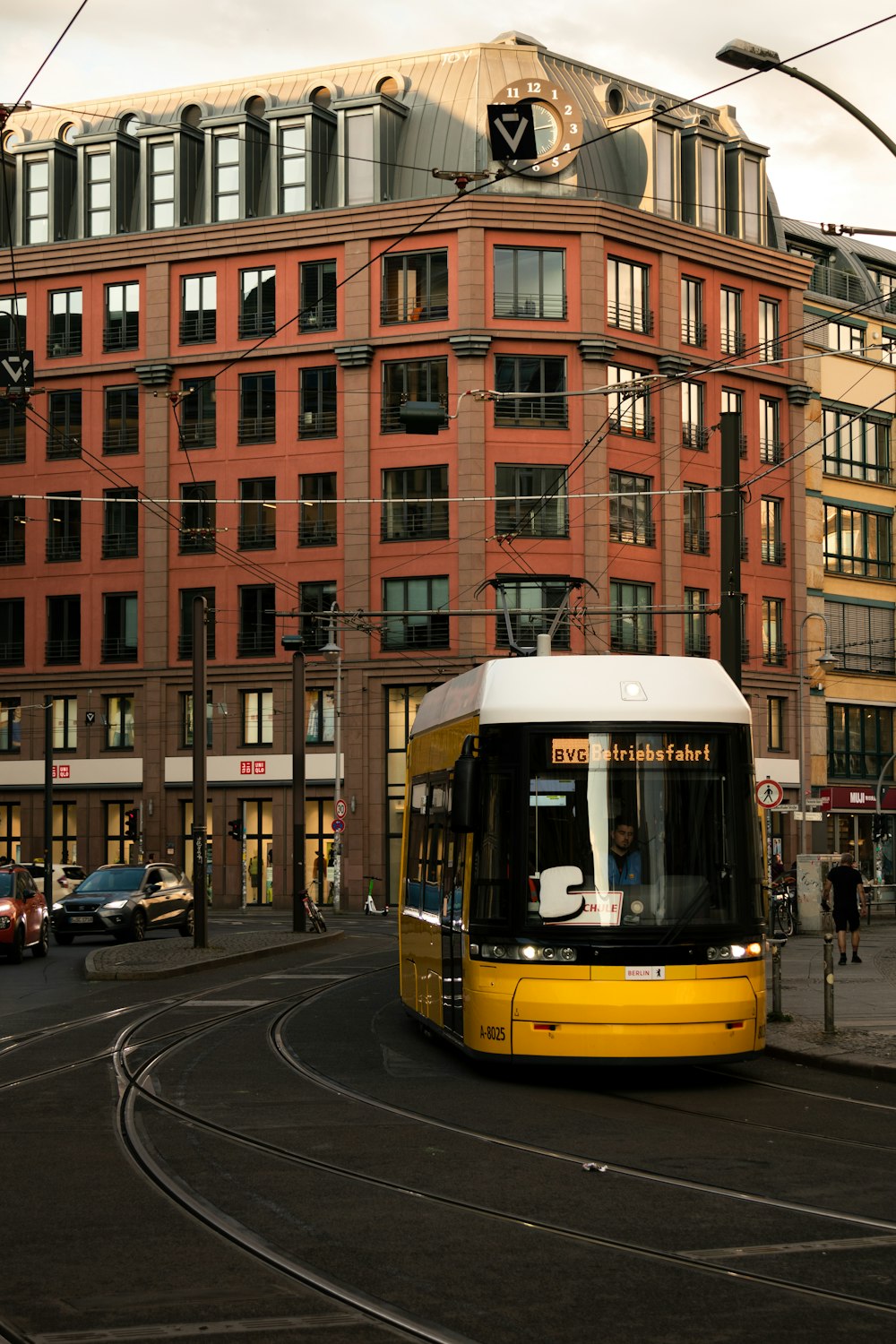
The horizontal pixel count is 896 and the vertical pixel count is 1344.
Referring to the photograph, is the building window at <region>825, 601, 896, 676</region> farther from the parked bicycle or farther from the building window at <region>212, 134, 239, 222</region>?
the parked bicycle

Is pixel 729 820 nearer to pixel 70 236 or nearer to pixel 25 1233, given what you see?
pixel 25 1233

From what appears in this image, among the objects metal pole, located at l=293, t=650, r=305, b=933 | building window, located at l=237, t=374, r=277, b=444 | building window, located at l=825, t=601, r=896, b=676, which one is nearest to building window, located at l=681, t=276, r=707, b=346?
building window, located at l=825, t=601, r=896, b=676

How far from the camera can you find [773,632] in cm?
6475

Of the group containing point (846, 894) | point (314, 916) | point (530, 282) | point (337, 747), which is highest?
point (530, 282)

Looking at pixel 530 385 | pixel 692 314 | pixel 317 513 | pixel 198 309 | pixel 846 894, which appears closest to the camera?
pixel 846 894

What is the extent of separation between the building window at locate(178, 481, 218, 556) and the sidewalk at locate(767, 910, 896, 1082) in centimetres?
3508

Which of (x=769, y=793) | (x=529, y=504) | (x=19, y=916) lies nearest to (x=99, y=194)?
(x=529, y=504)

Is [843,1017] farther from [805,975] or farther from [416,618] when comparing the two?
[416,618]

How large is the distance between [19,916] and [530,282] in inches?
1343

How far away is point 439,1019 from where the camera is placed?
15523 mm

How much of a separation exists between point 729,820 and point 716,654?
47048 millimetres

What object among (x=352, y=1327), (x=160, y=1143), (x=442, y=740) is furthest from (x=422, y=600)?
(x=352, y=1327)

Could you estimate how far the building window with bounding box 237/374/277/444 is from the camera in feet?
203

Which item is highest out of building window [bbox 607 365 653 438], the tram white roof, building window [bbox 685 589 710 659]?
building window [bbox 607 365 653 438]
